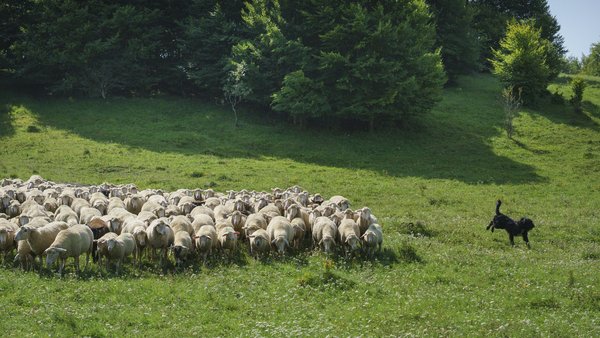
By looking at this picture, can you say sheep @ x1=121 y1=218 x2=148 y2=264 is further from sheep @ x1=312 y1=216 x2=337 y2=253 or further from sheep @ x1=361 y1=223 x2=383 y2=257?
sheep @ x1=361 y1=223 x2=383 y2=257

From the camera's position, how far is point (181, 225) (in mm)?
21125

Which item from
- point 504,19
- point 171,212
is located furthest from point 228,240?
point 504,19

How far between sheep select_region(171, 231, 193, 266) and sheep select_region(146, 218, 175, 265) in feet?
0.99

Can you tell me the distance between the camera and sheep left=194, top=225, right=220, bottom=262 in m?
19.9

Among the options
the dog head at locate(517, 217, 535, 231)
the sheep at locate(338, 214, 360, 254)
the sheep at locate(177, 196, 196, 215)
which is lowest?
the sheep at locate(177, 196, 196, 215)

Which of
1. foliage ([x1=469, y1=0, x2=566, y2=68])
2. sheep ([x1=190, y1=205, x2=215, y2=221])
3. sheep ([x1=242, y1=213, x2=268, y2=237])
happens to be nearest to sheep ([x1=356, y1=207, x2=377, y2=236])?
sheep ([x1=242, y1=213, x2=268, y2=237])

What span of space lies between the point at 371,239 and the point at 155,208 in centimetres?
889

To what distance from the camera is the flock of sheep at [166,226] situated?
1900 cm

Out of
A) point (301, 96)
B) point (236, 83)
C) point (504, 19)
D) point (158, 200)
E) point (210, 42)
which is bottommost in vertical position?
point (158, 200)

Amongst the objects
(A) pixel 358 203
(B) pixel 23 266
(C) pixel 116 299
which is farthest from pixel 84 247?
(A) pixel 358 203

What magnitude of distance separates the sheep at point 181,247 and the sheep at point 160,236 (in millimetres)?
302

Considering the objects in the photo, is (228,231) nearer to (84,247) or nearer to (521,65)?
(84,247)

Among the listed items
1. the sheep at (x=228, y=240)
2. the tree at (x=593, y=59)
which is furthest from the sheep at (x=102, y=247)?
the tree at (x=593, y=59)

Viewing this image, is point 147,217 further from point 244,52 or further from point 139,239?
point 244,52
